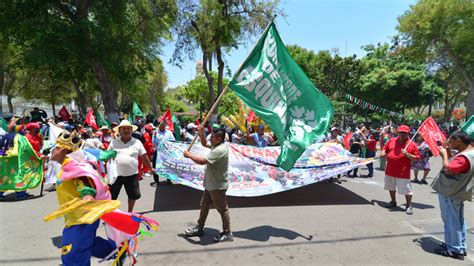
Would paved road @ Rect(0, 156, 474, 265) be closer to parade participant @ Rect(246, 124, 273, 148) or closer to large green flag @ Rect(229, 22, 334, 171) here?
large green flag @ Rect(229, 22, 334, 171)

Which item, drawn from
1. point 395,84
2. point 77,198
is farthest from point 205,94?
point 77,198

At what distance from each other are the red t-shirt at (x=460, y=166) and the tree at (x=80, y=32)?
46.8 feet

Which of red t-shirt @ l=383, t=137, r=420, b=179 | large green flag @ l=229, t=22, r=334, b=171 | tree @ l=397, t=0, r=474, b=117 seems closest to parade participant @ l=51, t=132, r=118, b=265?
large green flag @ l=229, t=22, r=334, b=171

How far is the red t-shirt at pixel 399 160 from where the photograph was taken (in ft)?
18.8

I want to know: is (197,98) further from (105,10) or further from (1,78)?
(105,10)

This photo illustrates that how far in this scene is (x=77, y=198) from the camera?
8.98 ft

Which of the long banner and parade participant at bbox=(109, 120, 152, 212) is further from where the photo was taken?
the long banner

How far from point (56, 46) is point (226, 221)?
1353 cm

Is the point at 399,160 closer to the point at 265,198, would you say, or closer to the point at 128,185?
the point at 265,198

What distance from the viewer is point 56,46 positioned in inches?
542

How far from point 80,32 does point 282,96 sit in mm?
12779

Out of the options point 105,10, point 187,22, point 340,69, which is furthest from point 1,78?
point 340,69

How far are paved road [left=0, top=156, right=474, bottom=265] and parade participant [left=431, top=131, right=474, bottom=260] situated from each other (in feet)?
0.64

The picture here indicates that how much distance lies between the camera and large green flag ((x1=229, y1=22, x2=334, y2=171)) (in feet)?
14.5
